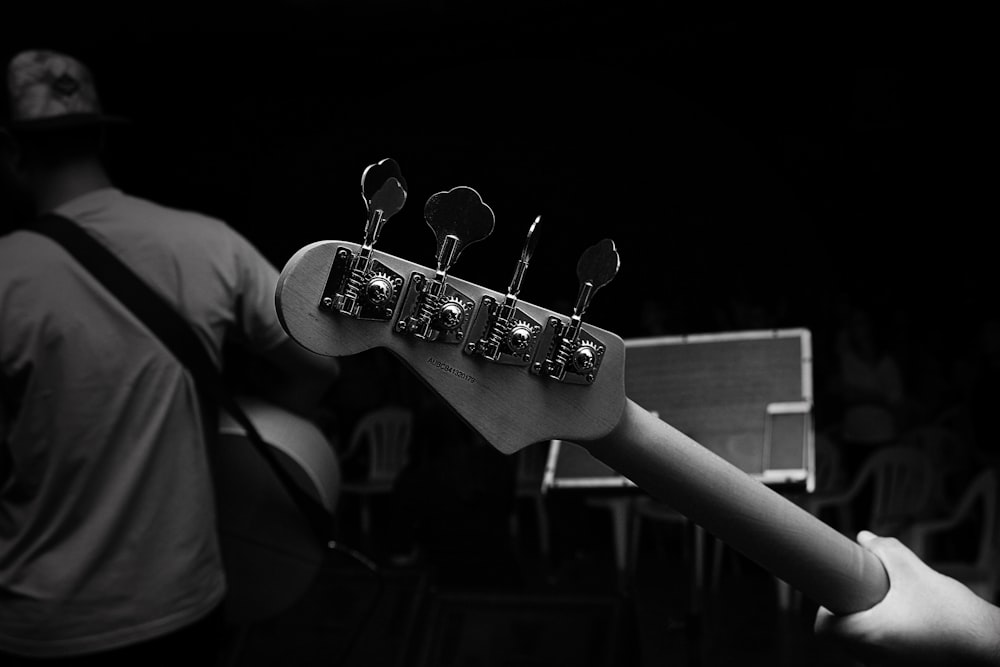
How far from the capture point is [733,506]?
0.93m

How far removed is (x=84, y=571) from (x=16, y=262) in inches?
18.4

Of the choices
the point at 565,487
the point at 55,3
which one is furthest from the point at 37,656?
the point at 55,3

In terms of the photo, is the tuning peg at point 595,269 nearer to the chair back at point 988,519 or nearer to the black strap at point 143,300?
the black strap at point 143,300

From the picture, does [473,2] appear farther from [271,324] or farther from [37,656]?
[37,656]

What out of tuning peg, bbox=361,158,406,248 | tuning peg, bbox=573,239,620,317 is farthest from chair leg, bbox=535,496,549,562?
tuning peg, bbox=361,158,406,248

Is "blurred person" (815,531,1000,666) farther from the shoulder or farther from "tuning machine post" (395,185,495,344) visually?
the shoulder

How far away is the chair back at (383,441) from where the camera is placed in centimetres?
256

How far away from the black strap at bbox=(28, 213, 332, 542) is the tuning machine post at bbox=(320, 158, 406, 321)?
733 millimetres

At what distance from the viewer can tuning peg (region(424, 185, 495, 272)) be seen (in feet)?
2.71

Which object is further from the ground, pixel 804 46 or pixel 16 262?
pixel 804 46

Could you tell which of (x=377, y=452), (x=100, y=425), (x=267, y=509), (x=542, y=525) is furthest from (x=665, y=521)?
(x=100, y=425)

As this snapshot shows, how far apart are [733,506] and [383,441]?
173 centimetres

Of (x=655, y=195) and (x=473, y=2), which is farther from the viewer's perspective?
(x=473, y=2)

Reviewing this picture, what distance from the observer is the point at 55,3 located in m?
3.42
